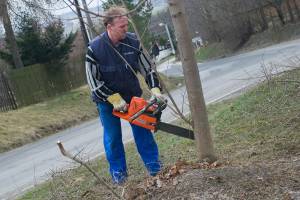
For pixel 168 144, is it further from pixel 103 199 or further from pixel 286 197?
pixel 286 197

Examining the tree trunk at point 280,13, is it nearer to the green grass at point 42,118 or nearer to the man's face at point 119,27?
the green grass at point 42,118

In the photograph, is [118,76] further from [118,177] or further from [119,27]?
[118,177]

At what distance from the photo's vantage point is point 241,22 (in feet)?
153

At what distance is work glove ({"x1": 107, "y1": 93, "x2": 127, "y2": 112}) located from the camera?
5625 millimetres

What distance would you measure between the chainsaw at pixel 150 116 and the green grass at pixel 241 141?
0.46m

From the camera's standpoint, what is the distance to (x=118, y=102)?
566 centimetres

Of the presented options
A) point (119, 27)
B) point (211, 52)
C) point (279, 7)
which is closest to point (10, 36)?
point (119, 27)

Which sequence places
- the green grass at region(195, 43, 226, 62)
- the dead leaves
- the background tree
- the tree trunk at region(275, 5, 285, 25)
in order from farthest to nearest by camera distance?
the green grass at region(195, 43, 226, 62) → the tree trunk at region(275, 5, 285, 25) → the background tree → the dead leaves

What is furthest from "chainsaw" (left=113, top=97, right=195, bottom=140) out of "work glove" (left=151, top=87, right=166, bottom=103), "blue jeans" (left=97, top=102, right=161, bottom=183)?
"blue jeans" (left=97, top=102, right=161, bottom=183)

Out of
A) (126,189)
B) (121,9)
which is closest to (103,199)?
(126,189)

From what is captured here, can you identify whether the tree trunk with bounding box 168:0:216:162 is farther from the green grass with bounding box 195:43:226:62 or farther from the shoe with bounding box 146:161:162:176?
the green grass with bounding box 195:43:226:62

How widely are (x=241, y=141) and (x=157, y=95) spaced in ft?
4.70

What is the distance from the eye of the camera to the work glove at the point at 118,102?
18.5 feet

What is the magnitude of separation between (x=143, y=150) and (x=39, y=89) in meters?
21.8
